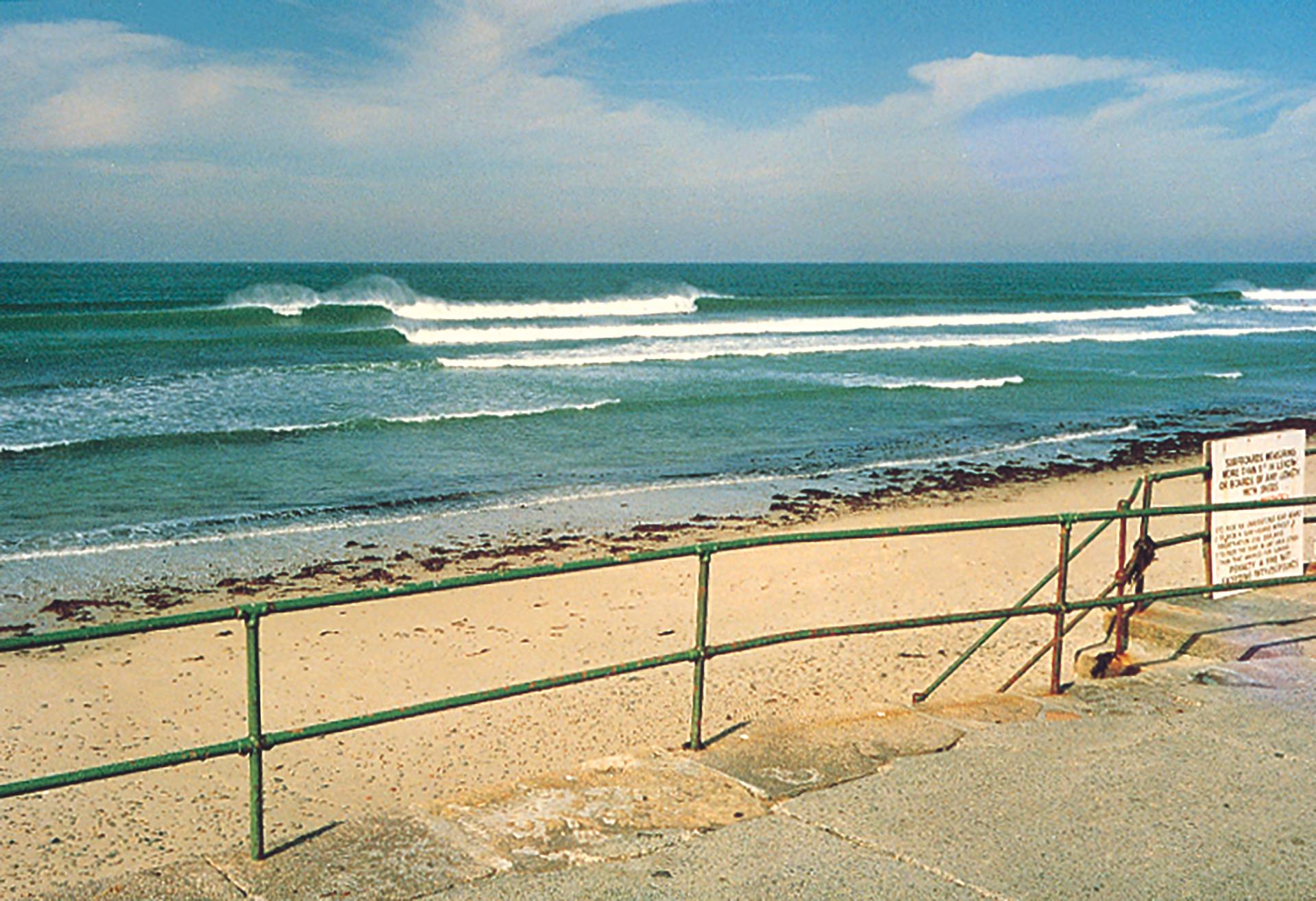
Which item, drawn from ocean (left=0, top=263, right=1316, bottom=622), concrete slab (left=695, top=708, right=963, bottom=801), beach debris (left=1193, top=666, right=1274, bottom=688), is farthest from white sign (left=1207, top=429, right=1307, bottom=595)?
ocean (left=0, top=263, right=1316, bottom=622)

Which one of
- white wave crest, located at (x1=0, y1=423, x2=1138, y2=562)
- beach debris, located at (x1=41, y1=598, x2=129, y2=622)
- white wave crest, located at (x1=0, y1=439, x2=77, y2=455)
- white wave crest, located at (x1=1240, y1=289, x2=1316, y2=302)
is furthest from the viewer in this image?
white wave crest, located at (x1=1240, y1=289, x2=1316, y2=302)

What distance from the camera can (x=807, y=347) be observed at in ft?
118

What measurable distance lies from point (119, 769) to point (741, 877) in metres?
1.88

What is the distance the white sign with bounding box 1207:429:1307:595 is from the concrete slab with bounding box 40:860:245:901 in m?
5.19

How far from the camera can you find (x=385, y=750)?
6.53 m

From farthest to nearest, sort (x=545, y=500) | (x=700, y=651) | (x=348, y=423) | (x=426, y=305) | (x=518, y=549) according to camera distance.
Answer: (x=426, y=305) → (x=348, y=423) → (x=545, y=500) → (x=518, y=549) → (x=700, y=651)

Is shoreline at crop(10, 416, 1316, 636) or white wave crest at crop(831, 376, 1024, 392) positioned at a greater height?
white wave crest at crop(831, 376, 1024, 392)

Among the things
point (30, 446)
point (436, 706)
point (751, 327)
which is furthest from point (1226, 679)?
point (751, 327)

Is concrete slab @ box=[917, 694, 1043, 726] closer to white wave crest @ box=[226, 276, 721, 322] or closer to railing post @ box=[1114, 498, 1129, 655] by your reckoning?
railing post @ box=[1114, 498, 1129, 655]

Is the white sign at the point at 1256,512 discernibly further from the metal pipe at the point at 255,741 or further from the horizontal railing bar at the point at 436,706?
the metal pipe at the point at 255,741

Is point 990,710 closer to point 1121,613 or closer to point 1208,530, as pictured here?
point 1121,613

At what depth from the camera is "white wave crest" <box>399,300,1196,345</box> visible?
1529 inches

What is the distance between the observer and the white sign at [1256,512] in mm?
6480

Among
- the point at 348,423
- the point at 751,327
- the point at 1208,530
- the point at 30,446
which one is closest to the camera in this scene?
the point at 1208,530
